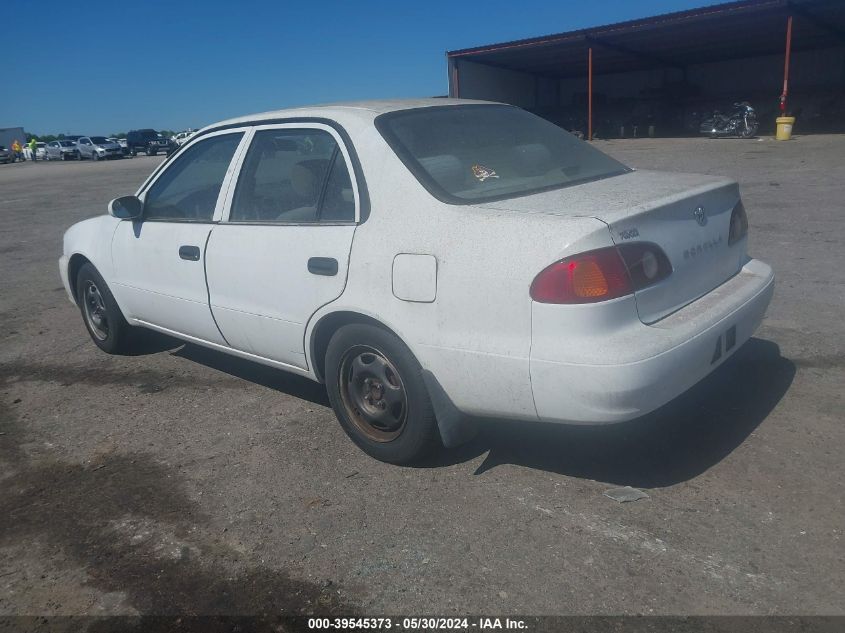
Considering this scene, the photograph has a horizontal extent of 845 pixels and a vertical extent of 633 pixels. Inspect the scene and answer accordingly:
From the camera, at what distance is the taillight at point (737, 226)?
11.9 ft

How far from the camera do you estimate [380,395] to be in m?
3.42

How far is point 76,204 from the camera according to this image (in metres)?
17.1

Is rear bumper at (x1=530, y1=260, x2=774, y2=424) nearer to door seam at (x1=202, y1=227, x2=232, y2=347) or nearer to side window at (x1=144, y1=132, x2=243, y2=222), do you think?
door seam at (x1=202, y1=227, x2=232, y2=347)

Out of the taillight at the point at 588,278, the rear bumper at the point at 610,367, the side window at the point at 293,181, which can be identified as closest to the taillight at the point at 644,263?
the taillight at the point at 588,278

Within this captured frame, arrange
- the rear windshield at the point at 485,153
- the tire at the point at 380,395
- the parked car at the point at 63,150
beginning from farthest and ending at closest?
the parked car at the point at 63,150, the rear windshield at the point at 485,153, the tire at the point at 380,395

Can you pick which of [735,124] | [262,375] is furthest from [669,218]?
[735,124]

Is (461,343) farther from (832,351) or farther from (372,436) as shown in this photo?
(832,351)

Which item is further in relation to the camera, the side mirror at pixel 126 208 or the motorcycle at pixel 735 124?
the motorcycle at pixel 735 124

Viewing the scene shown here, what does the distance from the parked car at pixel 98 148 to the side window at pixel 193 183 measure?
1925 inches

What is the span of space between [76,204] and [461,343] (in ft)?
54.3

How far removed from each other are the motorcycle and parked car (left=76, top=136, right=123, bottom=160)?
37.6 metres

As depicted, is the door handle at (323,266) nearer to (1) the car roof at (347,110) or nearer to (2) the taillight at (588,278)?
(1) the car roof at (347,110)

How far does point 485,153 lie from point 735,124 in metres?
26.8

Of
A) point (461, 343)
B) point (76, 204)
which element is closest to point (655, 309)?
point (461, 343)
